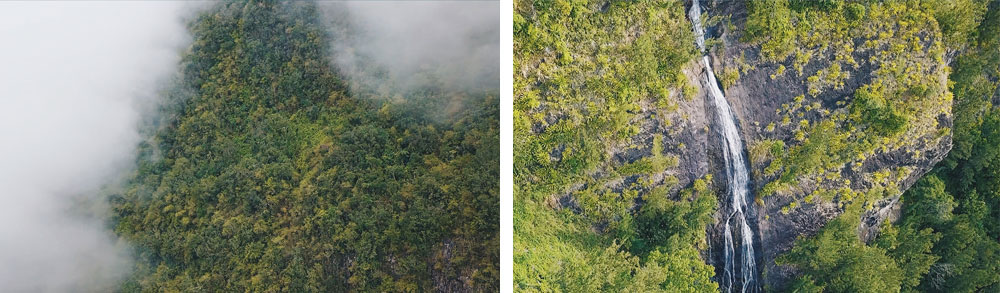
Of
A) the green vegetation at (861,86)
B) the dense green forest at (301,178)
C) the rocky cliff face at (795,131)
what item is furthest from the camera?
the rocky cliff face at (795,131)

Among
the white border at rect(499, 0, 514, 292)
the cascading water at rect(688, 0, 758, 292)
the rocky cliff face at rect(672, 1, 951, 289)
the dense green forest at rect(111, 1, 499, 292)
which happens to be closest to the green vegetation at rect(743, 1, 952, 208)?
the rocky cliff face at rect(672, 1, 951, 289)

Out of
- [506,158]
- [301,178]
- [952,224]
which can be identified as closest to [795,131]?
[952,224]

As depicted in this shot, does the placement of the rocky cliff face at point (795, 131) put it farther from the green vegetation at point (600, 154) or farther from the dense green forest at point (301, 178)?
the dense green forest at point (301, 178)

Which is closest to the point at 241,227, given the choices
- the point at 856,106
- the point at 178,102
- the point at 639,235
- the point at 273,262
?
the point at 273,262

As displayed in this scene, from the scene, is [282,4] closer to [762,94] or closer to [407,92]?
[407,92]

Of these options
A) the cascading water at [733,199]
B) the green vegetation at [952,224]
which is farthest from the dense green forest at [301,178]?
the green vegetation at [952,224]

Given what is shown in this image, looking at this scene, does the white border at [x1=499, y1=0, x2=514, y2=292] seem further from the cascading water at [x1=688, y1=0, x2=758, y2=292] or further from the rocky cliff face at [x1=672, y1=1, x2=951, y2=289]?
the cascading water at [x1=688, y1=0, x2=758, y2=292]

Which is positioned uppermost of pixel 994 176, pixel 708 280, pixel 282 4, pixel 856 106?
pixel 282 4
